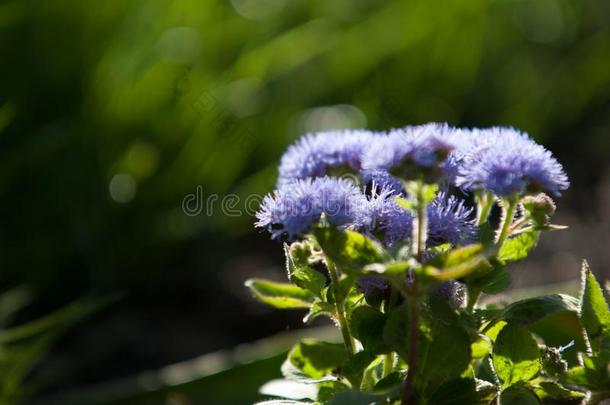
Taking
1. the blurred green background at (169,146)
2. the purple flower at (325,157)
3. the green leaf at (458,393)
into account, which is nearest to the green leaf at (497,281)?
the green leaf at (458,393)

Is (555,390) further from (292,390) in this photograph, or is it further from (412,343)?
(292,390)

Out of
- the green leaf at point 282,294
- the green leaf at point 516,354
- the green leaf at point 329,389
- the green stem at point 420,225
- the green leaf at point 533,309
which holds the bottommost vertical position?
the green leaf at point 516,354

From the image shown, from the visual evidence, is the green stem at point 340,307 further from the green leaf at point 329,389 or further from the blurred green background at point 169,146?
the blurred green background at point 169,146

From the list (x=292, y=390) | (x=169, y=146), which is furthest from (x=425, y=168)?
(x=169, y=146)

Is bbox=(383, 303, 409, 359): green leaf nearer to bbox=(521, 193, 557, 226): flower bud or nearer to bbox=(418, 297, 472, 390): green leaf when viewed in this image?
bbox=(418, 297, 472, 390): green leaf

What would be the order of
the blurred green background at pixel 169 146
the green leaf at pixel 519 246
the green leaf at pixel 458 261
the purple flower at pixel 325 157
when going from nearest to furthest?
the green leaf at pixel 458 261
the green leaf at pixel 519 246
the purple flower at pixel 325 157
the blurred green background at pixel 169 146

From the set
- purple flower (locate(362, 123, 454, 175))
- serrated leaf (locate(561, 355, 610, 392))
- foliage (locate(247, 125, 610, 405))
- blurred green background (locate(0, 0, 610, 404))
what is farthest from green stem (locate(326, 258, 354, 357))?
blurred green background (locate(0, 0, 610, 404))
